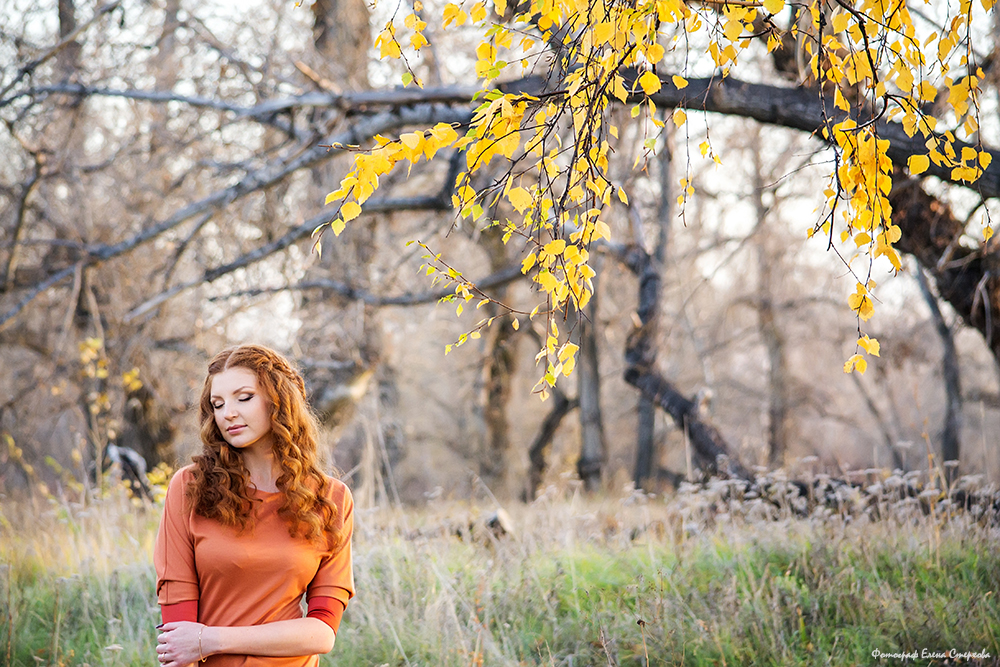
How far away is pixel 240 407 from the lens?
231 centimetres

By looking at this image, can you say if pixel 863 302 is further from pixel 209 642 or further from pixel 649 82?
pixel 209 642

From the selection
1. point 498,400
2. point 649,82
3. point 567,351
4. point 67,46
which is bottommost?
point 567,351

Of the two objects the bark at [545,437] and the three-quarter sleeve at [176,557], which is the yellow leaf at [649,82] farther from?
the bark at [545,437]

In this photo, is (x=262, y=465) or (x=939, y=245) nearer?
(x=262, y=465)

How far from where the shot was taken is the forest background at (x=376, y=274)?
4875 mm

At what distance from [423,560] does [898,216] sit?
3.79 metres

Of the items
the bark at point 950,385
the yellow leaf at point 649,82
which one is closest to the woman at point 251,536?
the yellow leaf at point 649,82

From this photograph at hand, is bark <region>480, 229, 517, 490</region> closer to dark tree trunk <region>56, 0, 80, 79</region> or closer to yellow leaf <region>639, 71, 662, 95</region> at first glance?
dark tree trunk <region>56, 0, 80, 79</region>

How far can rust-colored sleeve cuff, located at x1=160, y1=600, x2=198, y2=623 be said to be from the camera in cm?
212

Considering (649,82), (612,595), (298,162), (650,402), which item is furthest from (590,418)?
(649,82)

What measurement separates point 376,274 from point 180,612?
36.7 feet

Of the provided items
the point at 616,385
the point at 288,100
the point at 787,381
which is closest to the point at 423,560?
the point at 288,100

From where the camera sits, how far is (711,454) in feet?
24.9

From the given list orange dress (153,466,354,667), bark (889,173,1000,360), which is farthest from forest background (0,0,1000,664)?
orange dress (153,466,354,667)
